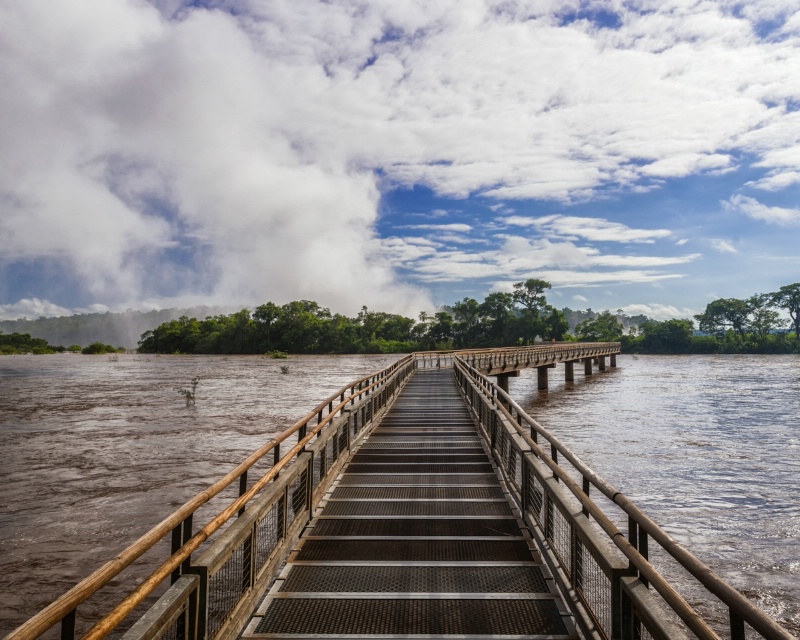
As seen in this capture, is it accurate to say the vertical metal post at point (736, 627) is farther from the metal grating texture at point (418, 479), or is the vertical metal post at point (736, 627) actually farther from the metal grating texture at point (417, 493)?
the metal grating texture at point (418, 479)

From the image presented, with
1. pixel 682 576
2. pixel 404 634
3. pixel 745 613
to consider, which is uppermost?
pixel 745 613

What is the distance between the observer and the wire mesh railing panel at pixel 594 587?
4027 millimetres

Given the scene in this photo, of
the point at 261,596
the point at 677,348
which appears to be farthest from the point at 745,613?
the point at 677,348

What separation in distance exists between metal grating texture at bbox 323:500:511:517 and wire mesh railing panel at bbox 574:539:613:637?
8.74 feet

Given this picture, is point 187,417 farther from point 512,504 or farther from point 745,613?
point 745,613

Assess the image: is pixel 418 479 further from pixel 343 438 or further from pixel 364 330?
pixel 364 330

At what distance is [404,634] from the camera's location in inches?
168

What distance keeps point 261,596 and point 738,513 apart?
12077mm

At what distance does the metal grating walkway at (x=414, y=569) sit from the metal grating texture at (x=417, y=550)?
0.01 m

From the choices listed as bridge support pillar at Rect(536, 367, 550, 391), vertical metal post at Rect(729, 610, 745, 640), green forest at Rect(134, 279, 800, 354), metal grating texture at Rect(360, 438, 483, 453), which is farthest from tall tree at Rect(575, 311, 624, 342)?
vertical metal post at Rect(729, 610, 745, 640)

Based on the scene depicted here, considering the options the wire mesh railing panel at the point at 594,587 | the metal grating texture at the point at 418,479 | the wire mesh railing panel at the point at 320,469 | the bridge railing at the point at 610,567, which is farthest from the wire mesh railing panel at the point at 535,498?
the wire mesh railing panel at the point at 320,469

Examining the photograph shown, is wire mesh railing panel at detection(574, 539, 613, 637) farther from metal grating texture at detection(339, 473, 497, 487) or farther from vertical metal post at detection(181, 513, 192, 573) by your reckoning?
metal grating texture at detection(339, 473, 497, 487)

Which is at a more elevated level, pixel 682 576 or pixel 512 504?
pixel 512 504

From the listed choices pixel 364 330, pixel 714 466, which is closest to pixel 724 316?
pixel 364 330
